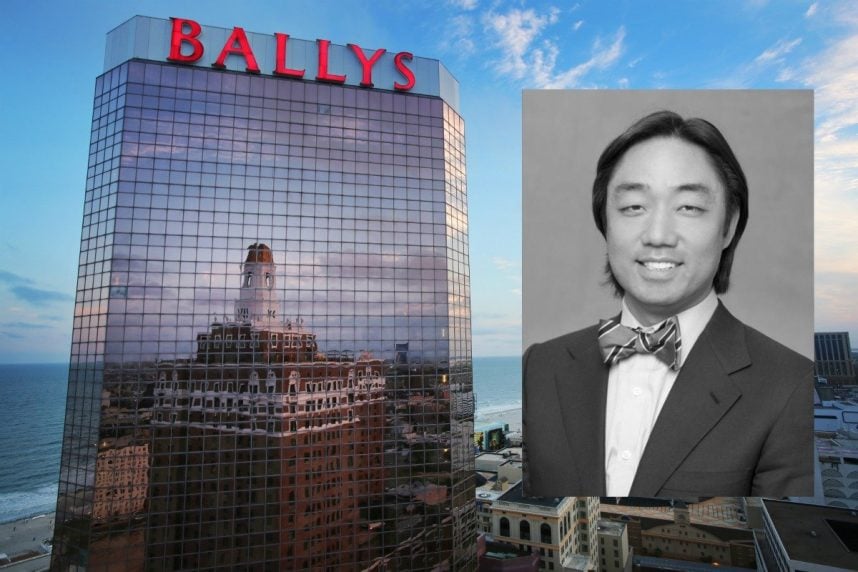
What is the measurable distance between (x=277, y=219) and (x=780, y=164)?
28.6 meters

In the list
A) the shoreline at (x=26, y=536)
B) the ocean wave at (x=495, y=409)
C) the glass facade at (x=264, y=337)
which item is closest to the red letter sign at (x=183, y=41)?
the glass facade at (x=264, y=337)

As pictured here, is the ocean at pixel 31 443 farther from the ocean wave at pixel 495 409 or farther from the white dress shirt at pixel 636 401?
the white dress shirt at pixel 636 401

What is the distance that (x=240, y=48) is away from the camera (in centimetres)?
3544

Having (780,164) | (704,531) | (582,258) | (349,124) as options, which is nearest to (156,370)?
(349,124)

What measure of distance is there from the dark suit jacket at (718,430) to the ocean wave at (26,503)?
239 ft

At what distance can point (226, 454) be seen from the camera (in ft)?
102

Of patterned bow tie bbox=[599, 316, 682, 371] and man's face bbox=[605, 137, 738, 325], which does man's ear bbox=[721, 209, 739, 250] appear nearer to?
man's face bbox=[605, 137, 738, 325]

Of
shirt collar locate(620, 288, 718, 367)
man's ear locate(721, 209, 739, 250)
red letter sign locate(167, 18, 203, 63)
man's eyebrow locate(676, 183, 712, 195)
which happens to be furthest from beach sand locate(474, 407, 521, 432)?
man's eyebrow locate(676, 183, 712, 195)

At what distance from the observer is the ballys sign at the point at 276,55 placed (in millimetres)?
34594

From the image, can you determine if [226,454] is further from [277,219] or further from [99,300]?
[277,219]

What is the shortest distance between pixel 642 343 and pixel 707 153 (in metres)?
4.43

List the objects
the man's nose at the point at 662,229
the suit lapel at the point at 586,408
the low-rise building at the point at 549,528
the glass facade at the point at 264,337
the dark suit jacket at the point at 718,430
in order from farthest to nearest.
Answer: the low-rise building at the point at 549,528 → the glass facade at the point at 264,337 → the suit lapel at the point at 586,408 → the man's nose at the point at 662,229 → the dark suit jacket at the point at 718,430

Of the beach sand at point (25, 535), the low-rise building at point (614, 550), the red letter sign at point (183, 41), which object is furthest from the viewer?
the beach sand at point (25, 535)

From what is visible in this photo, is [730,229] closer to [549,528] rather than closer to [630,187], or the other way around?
[630,187]
